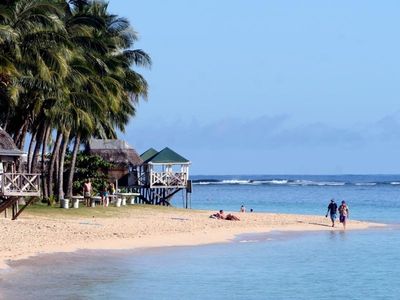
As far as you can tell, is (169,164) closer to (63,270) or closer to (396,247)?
(396,247)

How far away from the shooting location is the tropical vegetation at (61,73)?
114ft

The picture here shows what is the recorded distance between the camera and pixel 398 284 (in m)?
23.5

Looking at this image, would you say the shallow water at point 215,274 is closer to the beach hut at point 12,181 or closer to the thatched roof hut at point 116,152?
the beach hut at point 12,181

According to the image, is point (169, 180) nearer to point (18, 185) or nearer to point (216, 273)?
point (18, 185)

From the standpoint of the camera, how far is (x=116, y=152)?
2092 inches

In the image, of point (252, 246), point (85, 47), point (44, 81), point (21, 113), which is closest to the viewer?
point (252, 246)

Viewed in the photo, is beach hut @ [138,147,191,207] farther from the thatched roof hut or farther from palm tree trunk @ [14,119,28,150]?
palm tree trunk @ [14,119,28,150]

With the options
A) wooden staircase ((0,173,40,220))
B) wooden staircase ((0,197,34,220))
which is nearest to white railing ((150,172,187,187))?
wooden staircase ((0,197,34,220))

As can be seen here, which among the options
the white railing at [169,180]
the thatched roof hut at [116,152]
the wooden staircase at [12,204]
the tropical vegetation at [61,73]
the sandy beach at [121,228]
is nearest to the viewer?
the sandy beach at [121,228]

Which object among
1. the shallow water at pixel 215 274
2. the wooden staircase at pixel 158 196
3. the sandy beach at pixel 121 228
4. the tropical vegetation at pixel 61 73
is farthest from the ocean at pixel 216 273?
the wooden staircase at pixel 158 196

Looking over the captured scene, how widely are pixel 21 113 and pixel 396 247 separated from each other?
55.4 feet

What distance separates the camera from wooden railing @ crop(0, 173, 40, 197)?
3027 cm

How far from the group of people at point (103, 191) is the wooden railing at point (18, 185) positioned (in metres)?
10.5

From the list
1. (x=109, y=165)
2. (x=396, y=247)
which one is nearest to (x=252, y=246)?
(x=396, y=247)
